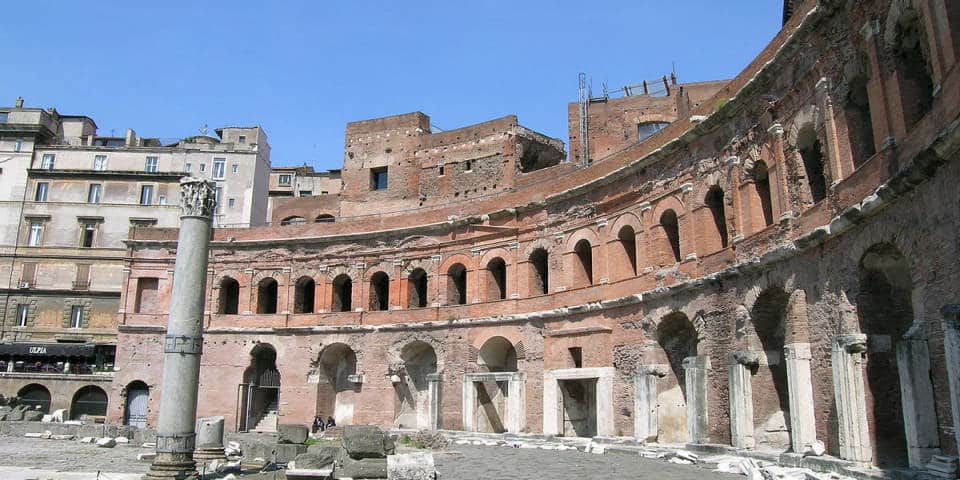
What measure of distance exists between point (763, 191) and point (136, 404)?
26205mm

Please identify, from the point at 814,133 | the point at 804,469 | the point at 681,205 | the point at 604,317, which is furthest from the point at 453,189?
the point at 804,469

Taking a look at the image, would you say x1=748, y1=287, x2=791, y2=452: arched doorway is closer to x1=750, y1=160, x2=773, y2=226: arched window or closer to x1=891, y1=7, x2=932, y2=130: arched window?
x1=750, y1=160, x2=773, y2=226: arched window

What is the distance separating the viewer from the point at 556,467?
16469 millimetres

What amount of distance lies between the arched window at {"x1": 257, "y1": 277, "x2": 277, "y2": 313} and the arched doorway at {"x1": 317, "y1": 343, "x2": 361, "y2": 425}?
4140 millimetres

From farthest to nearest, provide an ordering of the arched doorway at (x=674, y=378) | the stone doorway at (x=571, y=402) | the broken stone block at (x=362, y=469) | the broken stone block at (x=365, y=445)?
the stone doorway at (x=571, y=402)
the arched doorway at (x=674, y=378)
the broken stone block at (x=365, y=445)
the broken stone block at (x=362, y=469)

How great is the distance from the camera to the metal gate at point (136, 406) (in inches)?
1282

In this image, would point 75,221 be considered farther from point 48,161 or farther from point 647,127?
point 647,127

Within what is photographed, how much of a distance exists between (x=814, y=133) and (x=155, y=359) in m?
26.7

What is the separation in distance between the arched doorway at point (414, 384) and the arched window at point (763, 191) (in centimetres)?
1449

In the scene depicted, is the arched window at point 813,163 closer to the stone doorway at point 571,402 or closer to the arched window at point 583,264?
the stone doorway at point 571,402

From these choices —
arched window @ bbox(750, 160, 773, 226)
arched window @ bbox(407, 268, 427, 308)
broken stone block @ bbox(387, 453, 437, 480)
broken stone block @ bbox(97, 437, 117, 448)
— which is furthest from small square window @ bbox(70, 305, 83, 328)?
arched window @ bbox(750, 160, 773, 226)

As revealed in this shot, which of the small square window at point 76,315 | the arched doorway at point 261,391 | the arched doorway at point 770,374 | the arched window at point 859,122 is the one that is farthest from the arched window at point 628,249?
the small square window at point 76,315

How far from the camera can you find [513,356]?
2778 cm

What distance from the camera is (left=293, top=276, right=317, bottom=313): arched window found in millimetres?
32438
